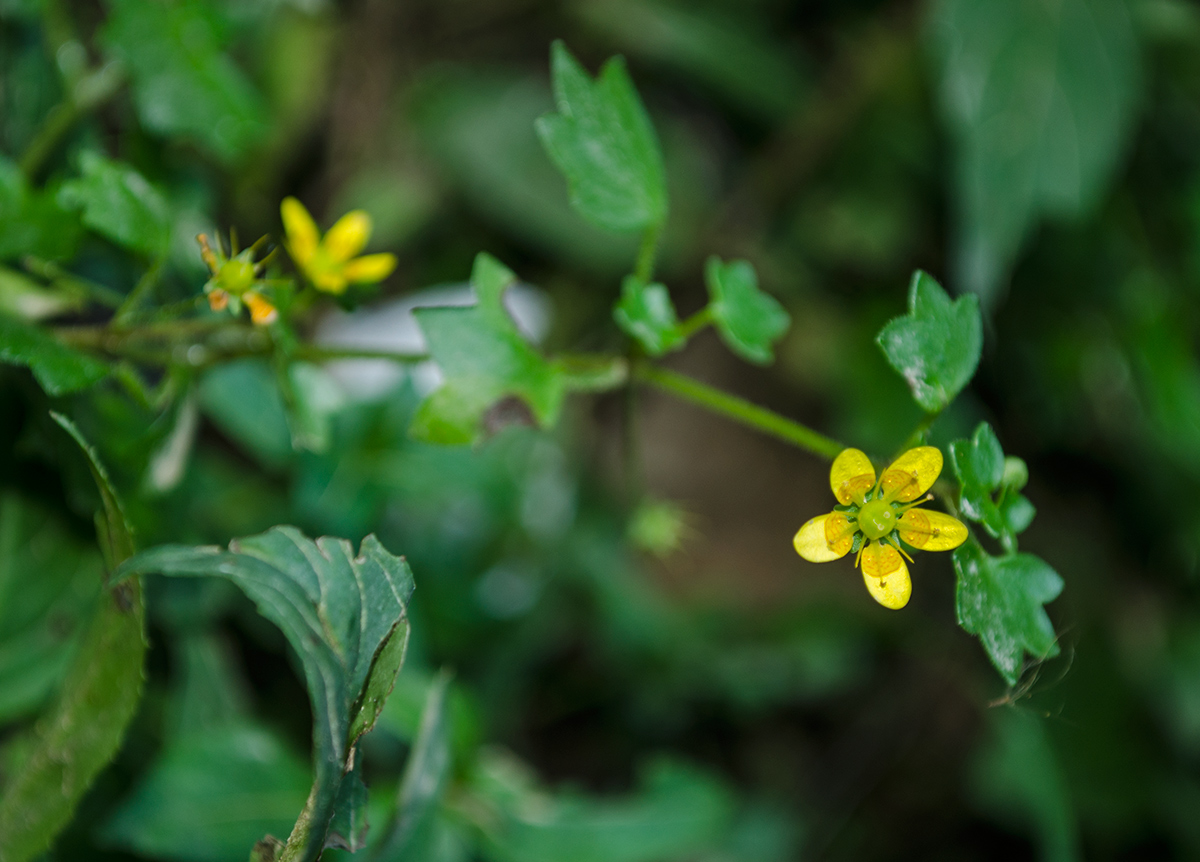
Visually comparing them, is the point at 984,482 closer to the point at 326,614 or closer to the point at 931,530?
the point at 931,530

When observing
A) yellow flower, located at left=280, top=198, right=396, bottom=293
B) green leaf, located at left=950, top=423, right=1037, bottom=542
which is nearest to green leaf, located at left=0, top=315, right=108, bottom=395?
yellow flower, located at left=280, top=198, right=396, bottom=293

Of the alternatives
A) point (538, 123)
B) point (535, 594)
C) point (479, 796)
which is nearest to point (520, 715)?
point (535, 594)

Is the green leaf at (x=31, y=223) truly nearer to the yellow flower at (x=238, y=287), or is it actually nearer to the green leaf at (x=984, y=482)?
the yellow flower at (x=238, y=287)

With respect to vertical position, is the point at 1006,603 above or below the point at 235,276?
below

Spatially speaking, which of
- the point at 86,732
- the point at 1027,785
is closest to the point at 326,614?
the point at 86,732

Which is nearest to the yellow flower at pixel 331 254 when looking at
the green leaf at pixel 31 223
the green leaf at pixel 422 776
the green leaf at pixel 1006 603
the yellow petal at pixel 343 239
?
the yellow petal at pixel 343 239

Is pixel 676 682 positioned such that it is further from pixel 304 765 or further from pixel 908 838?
pixel 304 765
